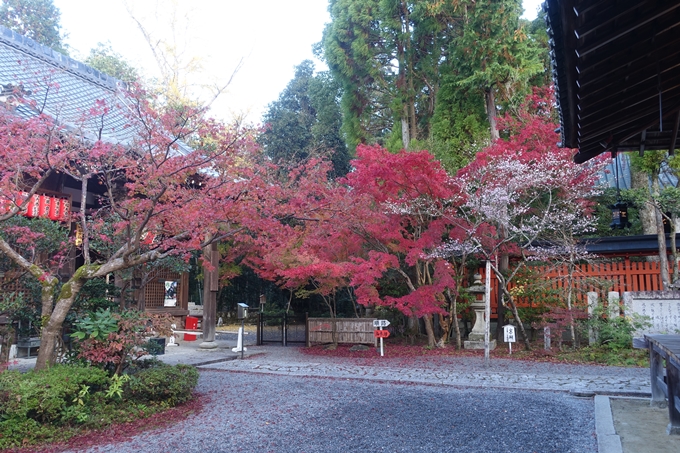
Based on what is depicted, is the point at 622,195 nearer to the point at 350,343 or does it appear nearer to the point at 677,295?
the point at 677,295

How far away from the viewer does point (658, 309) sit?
10.7 metres

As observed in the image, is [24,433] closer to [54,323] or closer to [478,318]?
[54,323]

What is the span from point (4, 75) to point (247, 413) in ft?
27.4

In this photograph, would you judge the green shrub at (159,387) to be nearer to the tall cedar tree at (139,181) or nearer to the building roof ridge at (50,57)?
the tall cedar tree at (139,181)

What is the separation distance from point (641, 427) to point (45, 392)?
6210mm

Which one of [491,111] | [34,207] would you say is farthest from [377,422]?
[491,111]

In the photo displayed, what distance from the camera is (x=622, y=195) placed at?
13.3 meters

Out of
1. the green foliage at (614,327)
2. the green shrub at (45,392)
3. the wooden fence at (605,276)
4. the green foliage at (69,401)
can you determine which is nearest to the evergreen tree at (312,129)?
the wooden fence at (605,276)

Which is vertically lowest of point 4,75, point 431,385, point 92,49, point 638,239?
point 431,385

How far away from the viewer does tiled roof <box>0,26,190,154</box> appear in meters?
9.39

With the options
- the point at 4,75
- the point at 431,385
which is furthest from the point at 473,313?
the point at 4,75

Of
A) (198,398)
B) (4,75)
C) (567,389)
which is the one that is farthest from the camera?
(4,75)

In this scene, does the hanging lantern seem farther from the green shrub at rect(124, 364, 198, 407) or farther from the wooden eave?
the green shrub at rect(124, 364, 198, 407)

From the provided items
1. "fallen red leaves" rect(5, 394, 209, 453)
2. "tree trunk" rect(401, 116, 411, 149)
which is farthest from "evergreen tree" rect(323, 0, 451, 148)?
"fallen red leaves" rect(5, 394, 209, 453)
